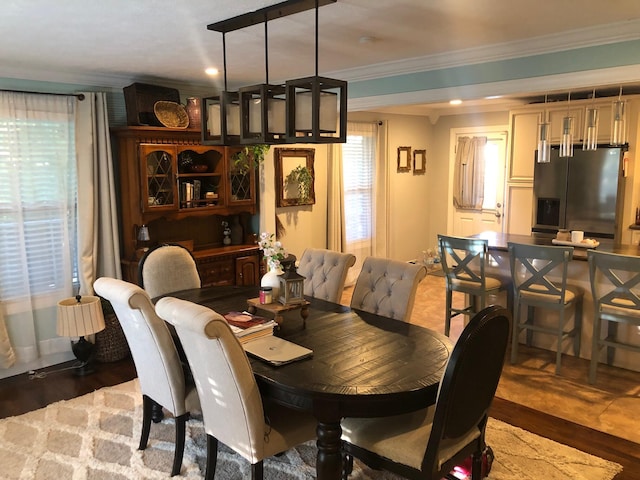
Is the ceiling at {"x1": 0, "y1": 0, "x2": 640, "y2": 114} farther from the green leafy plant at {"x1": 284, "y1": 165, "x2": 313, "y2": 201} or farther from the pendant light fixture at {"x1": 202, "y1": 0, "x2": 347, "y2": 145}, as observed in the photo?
the green leafy plant at {"x1": 284, "y1": 165, "x2": 313, "y2": 201}

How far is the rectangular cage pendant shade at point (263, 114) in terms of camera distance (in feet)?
8.39

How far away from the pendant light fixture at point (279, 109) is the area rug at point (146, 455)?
1734mm

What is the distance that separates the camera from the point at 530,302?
4.07 meters

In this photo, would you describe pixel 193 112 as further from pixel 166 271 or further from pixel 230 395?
pixel 230 395

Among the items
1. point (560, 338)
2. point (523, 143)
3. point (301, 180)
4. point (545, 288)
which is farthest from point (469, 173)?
point (560, 338)

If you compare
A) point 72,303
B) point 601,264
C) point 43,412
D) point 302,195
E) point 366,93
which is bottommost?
point 43,412

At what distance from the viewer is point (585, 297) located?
4.15 meters

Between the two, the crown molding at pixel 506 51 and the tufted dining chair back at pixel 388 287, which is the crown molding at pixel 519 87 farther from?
the tufted dining chair back at pixel 388 287

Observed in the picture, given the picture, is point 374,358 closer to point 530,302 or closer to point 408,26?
point 408,26

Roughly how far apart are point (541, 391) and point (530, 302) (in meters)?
0.70

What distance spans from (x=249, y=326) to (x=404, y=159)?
16.9 ft

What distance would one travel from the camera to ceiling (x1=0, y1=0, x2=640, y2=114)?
252 cm

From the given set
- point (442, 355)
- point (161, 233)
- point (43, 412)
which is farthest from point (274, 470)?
point (161, 233)

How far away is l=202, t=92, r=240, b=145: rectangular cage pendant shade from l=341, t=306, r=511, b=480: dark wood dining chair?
62.4 inches
